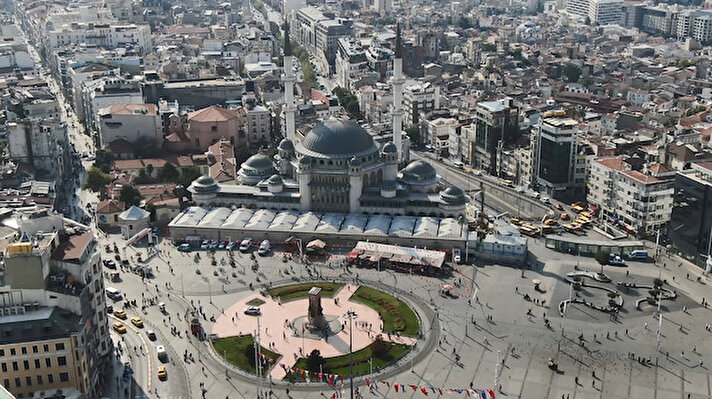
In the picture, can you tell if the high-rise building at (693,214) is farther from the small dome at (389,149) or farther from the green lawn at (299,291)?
the green lawn at (299,291)

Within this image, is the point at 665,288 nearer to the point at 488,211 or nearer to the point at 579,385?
the point at 579,385

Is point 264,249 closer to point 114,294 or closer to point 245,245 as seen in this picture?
point 245,245

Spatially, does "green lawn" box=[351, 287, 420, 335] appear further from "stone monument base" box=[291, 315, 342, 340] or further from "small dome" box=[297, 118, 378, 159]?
"small dome" box=[297, 118, 378, 159]

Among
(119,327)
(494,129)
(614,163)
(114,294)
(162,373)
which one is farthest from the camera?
(494,129)

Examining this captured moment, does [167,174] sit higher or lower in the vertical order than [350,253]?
higher

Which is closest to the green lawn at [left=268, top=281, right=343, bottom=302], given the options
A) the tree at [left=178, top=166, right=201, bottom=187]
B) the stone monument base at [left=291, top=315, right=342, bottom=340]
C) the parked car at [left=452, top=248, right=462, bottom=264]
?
the stone monument base at [left=291, top=315, right=342, bottom=340]

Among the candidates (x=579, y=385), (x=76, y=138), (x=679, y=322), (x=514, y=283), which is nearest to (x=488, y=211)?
(x=514, y=283)

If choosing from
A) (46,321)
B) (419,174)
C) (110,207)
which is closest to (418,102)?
(419,174)

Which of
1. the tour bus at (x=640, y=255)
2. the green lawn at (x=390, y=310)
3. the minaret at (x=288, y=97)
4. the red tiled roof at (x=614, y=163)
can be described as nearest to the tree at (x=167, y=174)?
the minaret at (x=288, y=97)
